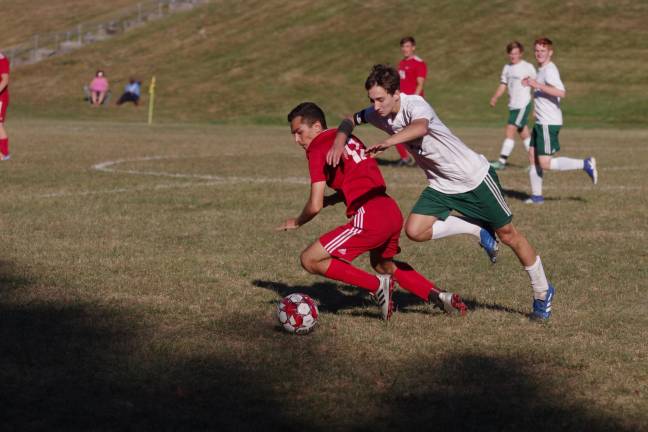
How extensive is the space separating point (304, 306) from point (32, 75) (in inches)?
1962

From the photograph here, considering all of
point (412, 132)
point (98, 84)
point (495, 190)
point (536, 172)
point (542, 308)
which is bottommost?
point (98, 84)

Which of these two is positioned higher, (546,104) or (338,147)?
(338,147)

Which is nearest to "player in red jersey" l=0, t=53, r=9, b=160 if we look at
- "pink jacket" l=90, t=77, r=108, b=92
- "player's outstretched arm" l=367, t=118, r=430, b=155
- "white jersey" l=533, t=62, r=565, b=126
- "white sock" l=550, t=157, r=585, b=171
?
"white jersey" l=533, t=62, r=565, b=126

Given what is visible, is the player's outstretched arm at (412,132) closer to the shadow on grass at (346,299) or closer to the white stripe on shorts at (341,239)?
the white stripe on shorts at (341,239)

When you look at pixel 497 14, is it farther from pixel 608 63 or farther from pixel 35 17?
pixel 35 17

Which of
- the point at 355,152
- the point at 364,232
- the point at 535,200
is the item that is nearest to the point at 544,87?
the point at 535,200

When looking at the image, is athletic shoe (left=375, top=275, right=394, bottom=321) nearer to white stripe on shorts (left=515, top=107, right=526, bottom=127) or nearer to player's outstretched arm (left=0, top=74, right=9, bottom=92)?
white stripe on shorts (left=515, top=107, right=526, bottom=127)

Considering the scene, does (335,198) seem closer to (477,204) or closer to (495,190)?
(477,204)

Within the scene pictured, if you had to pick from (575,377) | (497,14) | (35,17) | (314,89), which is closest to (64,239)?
(575,377)

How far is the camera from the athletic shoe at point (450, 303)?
736 centimetres

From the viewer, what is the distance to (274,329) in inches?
274

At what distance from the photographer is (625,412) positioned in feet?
17.2

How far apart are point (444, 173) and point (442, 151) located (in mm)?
188

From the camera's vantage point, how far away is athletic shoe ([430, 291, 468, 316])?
736cm
